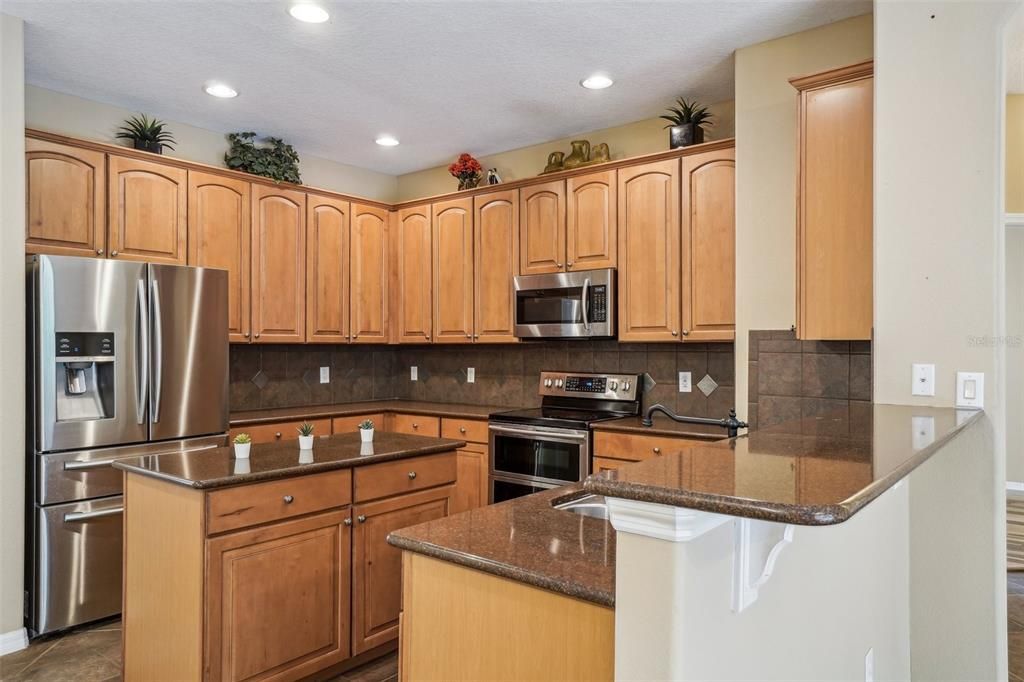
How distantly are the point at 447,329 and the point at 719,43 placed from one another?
2641 millimetres

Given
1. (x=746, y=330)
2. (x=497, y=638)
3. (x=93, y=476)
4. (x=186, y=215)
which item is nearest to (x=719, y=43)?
(x=746, y=330)

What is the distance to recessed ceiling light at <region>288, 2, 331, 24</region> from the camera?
278cm

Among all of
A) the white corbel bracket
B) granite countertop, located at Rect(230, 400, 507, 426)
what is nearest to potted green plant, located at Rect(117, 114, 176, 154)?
granite countertop, located at Rect(230, 400, 507, 426)

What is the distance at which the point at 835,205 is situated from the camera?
2.61m

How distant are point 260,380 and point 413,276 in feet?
4.40

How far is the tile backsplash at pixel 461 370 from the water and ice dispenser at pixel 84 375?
1.28 meters

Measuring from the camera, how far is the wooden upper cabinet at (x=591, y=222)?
4047 mm

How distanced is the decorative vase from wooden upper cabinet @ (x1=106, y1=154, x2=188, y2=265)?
9.42ft

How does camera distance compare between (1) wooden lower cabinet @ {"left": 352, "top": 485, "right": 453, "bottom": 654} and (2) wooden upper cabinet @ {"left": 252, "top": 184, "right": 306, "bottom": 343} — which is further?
(2) wooden upper cabinet @ {"left": 252, "top": 184, "right": 306, "bottom": 343}

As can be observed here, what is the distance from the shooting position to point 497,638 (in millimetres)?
1452

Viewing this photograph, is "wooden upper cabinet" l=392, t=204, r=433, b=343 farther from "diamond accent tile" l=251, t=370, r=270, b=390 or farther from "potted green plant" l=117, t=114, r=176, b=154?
"potted green plant" l=117, t=114, r=176, b=154

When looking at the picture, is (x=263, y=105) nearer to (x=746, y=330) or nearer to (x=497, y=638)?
(x=746, y=330)

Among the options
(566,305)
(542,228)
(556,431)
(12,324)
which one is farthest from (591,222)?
(12,324)

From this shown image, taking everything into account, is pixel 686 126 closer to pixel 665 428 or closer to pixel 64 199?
pixel 665 428
